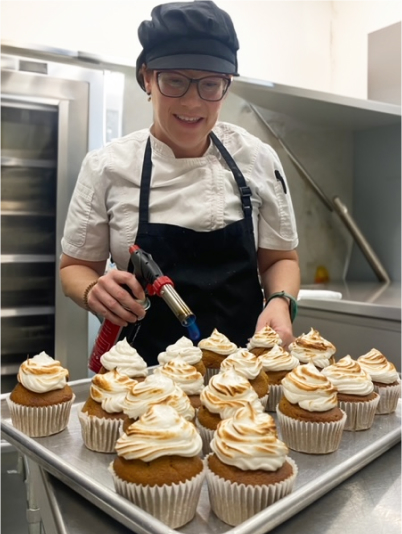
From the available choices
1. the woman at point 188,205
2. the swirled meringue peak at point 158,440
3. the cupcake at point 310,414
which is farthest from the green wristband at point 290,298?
the swirled meringue peak at point 158,440

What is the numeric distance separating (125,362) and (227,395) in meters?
0.31

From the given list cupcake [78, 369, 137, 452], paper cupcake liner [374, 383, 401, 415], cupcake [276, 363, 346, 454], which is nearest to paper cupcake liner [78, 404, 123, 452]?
cupcake [78, 369, 137, 452]

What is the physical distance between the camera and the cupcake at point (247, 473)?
2.72 feet

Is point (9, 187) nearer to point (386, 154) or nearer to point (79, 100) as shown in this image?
point (79, 100)

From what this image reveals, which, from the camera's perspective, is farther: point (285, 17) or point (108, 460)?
point (285, 17)

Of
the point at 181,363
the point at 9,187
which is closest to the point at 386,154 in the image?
the point at 9,187

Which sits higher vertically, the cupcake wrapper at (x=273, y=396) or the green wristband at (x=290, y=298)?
the green wristband at (x=290, y=298)

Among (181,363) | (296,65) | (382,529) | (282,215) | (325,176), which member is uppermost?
(296,65)

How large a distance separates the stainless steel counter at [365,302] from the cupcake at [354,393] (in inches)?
48.2

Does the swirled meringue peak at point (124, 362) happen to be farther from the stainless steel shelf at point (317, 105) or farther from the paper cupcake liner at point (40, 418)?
the stainless steel shelf at point (317, 105)

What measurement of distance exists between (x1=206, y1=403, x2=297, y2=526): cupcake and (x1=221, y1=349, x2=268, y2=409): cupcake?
1.21ft

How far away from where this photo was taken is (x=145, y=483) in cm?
82

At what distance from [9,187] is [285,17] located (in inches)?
89.1

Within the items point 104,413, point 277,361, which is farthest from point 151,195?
point 104,413
